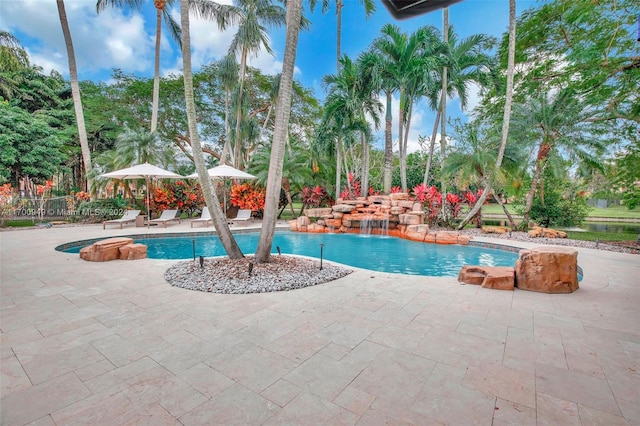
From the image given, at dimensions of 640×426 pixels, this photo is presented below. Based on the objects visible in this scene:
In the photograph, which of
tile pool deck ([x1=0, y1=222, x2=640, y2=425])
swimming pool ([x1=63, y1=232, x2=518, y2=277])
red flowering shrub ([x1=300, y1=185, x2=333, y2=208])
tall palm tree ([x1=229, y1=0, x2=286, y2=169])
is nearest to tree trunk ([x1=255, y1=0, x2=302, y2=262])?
tile pool deck ([x1=0, y1=222, x2=640, y2=425])

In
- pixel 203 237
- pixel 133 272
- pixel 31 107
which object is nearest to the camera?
pixel 133 272

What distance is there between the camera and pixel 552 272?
13.4 feet

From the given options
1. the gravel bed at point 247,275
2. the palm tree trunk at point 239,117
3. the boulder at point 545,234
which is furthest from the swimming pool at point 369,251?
the palm tree trunk at point 239,117

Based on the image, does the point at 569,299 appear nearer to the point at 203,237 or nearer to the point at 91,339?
the point at 91,339

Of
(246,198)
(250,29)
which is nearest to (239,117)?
(250,29)

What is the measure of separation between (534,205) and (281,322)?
11923 mm

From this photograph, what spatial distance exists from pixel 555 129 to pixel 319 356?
11.9 m

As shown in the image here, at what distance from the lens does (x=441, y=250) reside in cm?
841

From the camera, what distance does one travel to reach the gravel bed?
4.14m

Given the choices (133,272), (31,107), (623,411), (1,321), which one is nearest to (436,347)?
(623,411)

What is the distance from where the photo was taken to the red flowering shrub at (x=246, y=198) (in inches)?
543

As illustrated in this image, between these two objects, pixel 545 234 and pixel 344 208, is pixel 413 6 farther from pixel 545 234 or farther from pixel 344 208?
pixel 545 234

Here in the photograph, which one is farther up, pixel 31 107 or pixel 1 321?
pixel 31 107

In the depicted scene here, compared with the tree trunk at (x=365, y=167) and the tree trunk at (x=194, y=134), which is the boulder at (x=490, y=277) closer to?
the tree trunk at (x=194, y=134)
